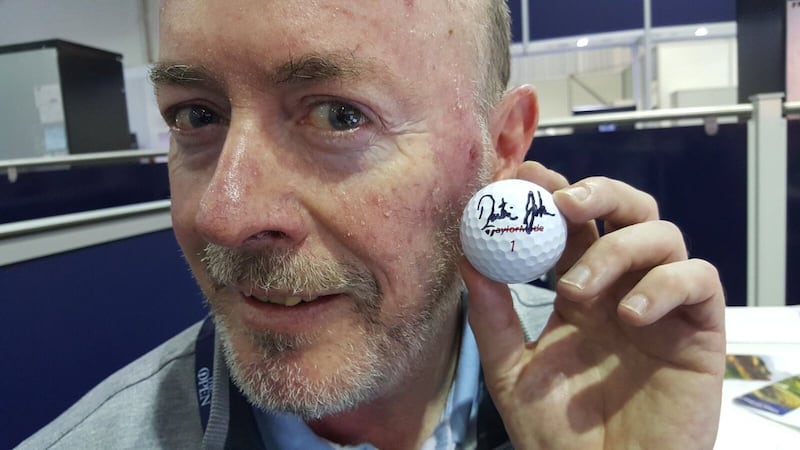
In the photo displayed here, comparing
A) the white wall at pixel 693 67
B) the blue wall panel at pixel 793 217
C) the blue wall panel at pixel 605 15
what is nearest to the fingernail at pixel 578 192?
the blue wall panel at pixel 793 217

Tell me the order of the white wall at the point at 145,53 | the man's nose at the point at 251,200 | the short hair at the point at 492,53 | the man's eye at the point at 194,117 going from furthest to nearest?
the white wall at the point at 145,53 → the short hair at the point at 492,53 → the man's eye at the point at 194,117 → the man's nose at the point at 251,200

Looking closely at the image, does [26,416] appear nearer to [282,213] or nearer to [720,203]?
[282,213]

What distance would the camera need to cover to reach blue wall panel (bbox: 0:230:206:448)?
135cm

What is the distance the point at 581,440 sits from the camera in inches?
33.0

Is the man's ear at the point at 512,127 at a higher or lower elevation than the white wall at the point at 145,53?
lower

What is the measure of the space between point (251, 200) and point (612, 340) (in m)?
0.59

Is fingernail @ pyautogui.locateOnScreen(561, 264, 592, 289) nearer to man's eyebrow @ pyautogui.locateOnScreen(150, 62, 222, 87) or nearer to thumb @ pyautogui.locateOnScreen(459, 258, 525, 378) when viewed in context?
thumb @ pyautogui.locateOnScreen(459, 258, 525, 378)

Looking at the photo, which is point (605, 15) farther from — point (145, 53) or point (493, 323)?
point (145, 53)

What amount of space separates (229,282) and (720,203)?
195cm

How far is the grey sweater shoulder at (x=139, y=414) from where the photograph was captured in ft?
2.76

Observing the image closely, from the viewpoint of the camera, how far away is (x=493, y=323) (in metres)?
0.86

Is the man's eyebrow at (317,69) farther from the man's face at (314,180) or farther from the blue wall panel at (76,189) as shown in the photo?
the blue wall panel at (76,189)

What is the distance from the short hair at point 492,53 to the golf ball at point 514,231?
0.21m

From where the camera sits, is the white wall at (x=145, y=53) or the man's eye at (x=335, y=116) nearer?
the man's eye at (x=335, y=116)
